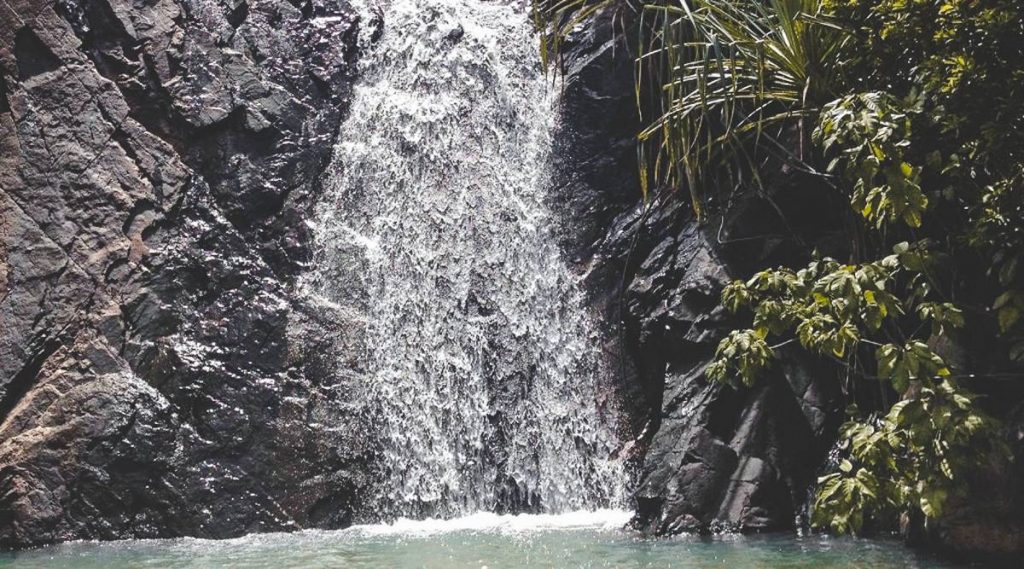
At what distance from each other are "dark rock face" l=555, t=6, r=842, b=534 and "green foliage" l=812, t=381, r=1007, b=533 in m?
2.57

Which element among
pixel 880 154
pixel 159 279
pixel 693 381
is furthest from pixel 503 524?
pixel 880 154

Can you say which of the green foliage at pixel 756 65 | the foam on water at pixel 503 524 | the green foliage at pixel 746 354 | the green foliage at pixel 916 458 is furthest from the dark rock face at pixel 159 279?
the green foliage at pixel 916 458

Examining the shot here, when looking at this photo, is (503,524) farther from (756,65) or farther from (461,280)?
(756,65)

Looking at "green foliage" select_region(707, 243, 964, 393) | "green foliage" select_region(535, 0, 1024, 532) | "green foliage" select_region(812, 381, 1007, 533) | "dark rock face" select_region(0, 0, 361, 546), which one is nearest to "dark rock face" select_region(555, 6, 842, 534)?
"green foliage" select_region(535, 0, 1024, 532)

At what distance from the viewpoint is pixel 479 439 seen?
34.7 feet

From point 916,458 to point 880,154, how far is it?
195cm

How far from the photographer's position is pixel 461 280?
1185 centimetres

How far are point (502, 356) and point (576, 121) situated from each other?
374cm

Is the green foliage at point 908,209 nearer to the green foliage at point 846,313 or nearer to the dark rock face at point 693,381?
the green foliage at point 846,313

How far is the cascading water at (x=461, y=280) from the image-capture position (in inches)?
408

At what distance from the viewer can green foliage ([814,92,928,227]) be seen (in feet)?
18.6

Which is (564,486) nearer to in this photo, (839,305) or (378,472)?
(378,472)

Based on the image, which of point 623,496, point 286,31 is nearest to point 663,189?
point 623,496

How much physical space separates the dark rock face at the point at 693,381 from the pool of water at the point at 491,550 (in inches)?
18.3
